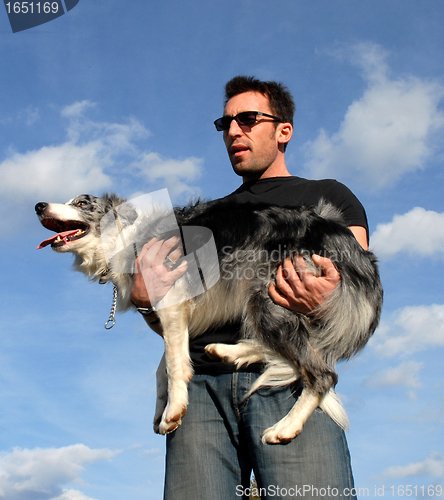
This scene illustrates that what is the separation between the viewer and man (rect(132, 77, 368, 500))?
2.29 metres

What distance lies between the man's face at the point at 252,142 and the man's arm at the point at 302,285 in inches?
35.5

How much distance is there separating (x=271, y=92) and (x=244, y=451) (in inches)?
104

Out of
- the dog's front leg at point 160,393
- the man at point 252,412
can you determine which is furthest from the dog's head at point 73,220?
the dog's front leg at point 160,393

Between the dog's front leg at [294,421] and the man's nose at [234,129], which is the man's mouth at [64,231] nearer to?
the man's nose at [234,129]

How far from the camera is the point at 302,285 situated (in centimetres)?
258

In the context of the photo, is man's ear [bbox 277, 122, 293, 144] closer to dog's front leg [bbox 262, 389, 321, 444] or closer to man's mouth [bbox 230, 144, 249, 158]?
man's mouth [bbox 230, 144, 249, 158]

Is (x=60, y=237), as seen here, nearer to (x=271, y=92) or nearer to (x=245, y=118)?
(x=245, y=118)

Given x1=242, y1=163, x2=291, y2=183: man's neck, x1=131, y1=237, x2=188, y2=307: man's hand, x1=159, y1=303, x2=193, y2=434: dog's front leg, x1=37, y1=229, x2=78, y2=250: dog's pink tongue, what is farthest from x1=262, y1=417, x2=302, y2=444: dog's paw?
x1=37, y1=229, x2=78, y2=250: dog's pink tongue

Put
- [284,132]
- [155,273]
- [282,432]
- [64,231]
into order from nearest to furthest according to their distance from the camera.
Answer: [282,432], [155,273], [284,132], [64,231]

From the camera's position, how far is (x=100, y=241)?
363 centimetres

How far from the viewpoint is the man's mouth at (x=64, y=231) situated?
11.7ft

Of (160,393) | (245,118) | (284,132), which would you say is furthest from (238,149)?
(160,393)

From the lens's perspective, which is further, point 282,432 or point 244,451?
point 244,451

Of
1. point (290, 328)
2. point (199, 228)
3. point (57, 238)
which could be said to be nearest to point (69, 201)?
point (57, 238)
